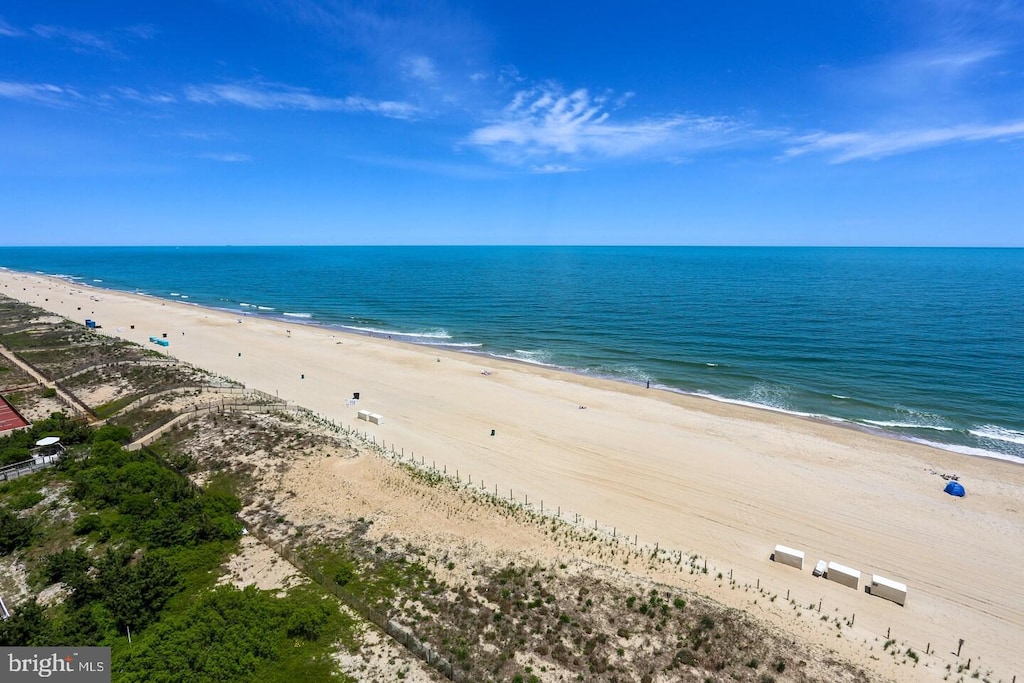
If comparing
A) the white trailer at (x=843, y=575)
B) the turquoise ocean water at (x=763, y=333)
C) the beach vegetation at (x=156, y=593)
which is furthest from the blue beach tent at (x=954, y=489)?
the beach vegetation at (x=156, y=593)

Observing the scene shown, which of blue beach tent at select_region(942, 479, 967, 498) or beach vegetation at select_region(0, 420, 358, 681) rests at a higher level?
beach vegetation at select_region(0, 420, 358, 681)

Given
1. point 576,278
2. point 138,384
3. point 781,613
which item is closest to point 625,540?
point 781,613

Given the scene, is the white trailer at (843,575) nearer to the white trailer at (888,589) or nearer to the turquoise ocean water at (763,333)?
the white trailer at (888,589)

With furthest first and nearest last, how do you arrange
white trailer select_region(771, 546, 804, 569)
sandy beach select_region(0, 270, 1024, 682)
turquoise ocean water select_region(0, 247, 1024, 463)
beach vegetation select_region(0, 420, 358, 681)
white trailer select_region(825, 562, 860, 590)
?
1. turquoise ocean water select_region(0, 247, 1024, 463)
2. white trailer select_region(771, 546, 804, 569)
3. white trailer select_region(825, 562, 860, 590)
4. sandy beach select_region(0, 270, 1024, 682)
5. beach vegetation select_region(0, 420, 358, 681)

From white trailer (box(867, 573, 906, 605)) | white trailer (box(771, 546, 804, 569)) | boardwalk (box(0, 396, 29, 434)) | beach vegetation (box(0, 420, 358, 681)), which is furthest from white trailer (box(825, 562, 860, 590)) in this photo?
boardwalk (box(0, 396, 29, 434))

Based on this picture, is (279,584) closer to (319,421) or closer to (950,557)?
(319,421)

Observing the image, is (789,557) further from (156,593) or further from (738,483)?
(156,593)

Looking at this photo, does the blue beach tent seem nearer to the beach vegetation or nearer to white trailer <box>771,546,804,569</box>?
white trailer <box>771,546,804,569</box>

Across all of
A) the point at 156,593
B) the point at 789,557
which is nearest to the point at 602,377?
the point at 789,557
